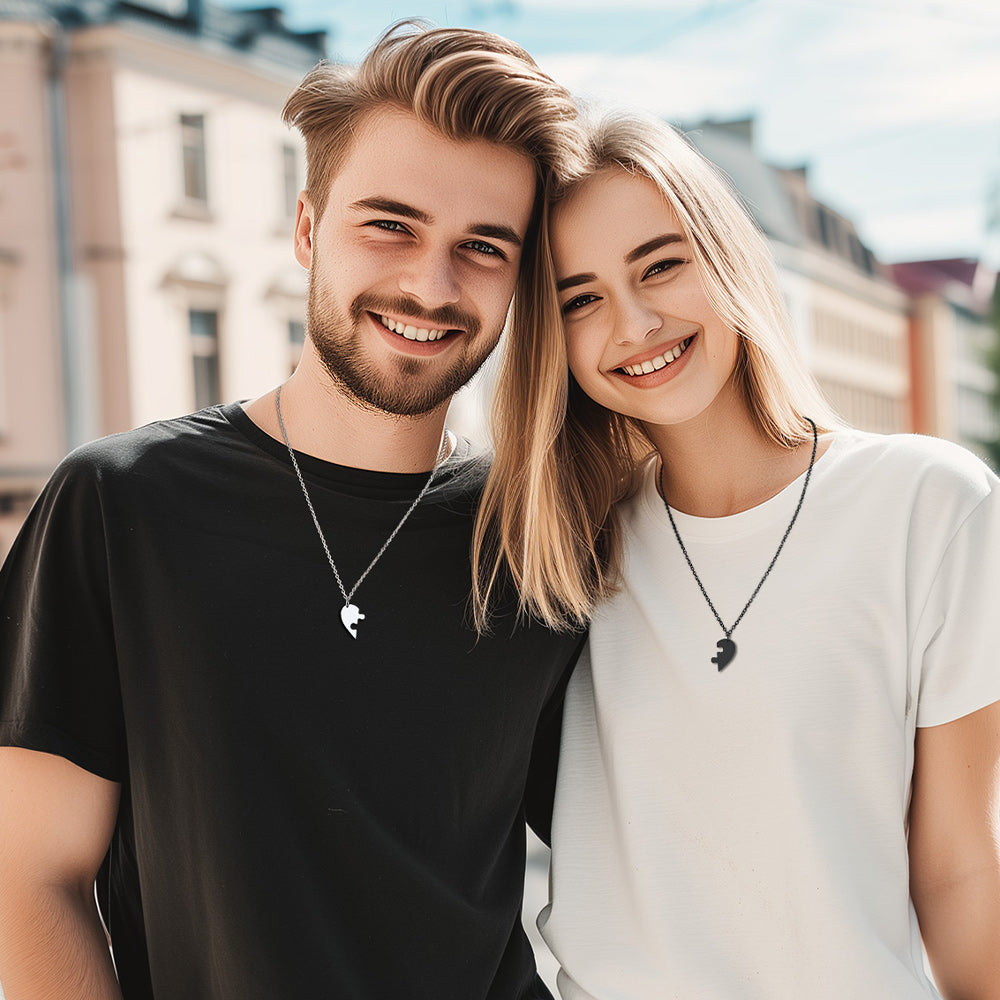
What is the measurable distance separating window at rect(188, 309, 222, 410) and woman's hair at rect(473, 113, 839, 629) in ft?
46.2

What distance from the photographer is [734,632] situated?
90.4 inches

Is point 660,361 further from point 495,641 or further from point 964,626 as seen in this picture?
point 964,626

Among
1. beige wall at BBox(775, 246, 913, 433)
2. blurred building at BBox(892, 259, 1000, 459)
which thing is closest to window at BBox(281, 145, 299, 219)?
beige wall at BBox(775, 246, 913, 433)

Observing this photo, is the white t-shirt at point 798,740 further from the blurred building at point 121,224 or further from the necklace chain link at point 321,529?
the blurred building at point 121,224

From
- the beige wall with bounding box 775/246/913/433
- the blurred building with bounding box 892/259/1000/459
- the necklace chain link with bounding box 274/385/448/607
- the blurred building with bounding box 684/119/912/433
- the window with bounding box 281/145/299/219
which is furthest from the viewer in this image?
the blurred building with bounding box 892/259/1000/459

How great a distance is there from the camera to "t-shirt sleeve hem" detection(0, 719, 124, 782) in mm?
2002

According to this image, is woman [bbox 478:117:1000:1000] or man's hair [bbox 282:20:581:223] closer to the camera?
woman [bbox 478:117:1000:1000]

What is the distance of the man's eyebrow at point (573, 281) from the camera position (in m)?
2.42

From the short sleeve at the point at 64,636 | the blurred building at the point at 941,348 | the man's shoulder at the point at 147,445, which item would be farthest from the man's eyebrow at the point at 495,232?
the blurred building at the point at 941,348

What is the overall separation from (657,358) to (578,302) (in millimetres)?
200

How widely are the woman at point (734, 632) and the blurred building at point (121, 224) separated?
1306 centimetres

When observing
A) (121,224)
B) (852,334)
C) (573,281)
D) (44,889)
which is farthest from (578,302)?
(852,334)

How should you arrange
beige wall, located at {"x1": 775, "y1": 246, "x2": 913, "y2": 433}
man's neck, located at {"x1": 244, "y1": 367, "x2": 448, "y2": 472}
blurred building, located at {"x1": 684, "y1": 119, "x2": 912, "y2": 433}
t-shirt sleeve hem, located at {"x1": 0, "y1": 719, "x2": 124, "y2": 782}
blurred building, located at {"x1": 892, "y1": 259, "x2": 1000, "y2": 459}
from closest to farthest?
t-shirt sleeve hem, located at {"x1": 0, "y1": 719, "x2": 124, "y2": 782} < man's neck, located at {"x1": 244, "y1": 367, "x2": 448, "y2": 472} < blurred building, located at {"x1": 684, "y1": 119, "x2": 912, "y2": 433} < beige wall, located at {"x1": 775, "y1": 246, "x2": 913, "y2": 433} < blurred building, located at {"x1": 892, "y1": 259, "x2": 1000, "y2": 459}

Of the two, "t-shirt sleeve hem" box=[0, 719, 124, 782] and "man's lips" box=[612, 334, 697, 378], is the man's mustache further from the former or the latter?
"t-shirt sleeve hem" box=[0, 719, 124, 782]
